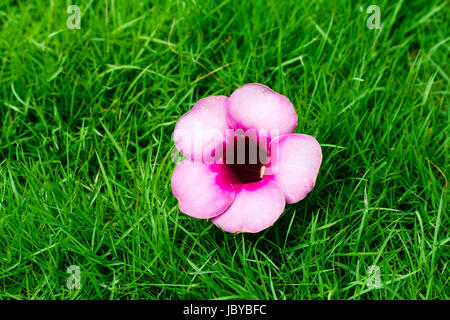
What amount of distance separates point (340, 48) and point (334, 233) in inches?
33.4

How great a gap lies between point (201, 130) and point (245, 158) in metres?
0.17

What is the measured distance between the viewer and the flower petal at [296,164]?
1.54 meters

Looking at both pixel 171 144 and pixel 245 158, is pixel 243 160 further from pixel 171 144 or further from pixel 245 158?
pixel 171 144

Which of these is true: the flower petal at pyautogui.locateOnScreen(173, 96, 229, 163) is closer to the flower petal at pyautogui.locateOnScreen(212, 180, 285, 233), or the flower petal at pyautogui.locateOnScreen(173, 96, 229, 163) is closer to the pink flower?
the pink flower

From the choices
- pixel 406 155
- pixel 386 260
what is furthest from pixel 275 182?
pixel 406 155

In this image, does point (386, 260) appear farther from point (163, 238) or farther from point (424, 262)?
point (163, 238)

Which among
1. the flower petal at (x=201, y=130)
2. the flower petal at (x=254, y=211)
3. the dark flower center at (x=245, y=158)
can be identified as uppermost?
the flower petal at (x=201, y=130)

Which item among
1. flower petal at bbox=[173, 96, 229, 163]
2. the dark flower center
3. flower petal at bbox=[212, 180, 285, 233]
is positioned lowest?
flower petal at bbox=[212, 180, 285, 233]

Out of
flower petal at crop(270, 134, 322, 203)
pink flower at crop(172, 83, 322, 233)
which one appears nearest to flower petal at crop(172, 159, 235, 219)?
pink flower at crop(172, 83, 322, 233)

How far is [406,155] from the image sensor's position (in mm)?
1922

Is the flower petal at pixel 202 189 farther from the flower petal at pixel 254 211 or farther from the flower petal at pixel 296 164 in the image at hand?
the flower petal at pixel 296 164

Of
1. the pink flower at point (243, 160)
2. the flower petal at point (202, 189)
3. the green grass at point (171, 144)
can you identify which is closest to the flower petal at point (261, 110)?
the pink flower at point (243, 160)

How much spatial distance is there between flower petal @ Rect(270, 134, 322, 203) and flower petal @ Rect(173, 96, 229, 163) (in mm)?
193

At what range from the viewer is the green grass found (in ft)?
5.51
